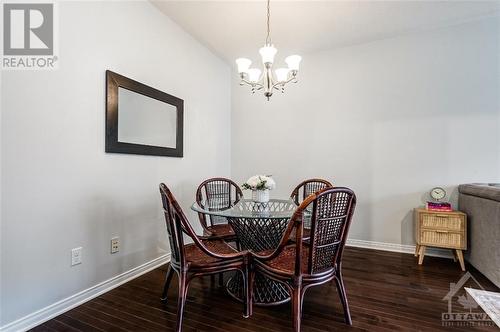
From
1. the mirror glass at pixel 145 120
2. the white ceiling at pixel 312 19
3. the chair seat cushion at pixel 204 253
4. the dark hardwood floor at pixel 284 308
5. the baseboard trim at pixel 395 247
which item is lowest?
the dark hardwood floor at pixel 284 308

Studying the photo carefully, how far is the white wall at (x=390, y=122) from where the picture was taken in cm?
286

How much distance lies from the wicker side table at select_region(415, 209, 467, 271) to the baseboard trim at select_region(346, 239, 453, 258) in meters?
0.18

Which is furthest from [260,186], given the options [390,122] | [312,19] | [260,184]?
[390,122]

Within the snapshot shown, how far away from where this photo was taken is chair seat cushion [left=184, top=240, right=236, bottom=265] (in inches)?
65.7

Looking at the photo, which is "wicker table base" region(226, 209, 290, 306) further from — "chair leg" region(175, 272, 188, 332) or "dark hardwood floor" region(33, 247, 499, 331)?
"chair leg" region(175, 272, 188, 332)

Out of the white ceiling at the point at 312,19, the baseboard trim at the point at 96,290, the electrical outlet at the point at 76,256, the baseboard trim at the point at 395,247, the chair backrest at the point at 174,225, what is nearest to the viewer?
the chair backrest at the point at 174,225

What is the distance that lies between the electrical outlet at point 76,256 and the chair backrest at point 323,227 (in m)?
1.54

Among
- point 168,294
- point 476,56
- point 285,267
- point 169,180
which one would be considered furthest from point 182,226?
point 476,56

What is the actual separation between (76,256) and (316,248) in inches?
69.4

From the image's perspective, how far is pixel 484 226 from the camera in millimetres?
2350

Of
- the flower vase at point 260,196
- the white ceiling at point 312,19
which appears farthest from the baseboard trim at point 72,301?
the white ceiling at point 312,19

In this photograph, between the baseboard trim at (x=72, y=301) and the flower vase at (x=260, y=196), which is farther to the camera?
the flower vase at (x=260, y=196)

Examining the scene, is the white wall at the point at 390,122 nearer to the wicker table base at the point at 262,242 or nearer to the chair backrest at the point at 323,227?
the wicker table base at the point at 262,242

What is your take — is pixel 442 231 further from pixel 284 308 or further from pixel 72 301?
pixel 72 301
